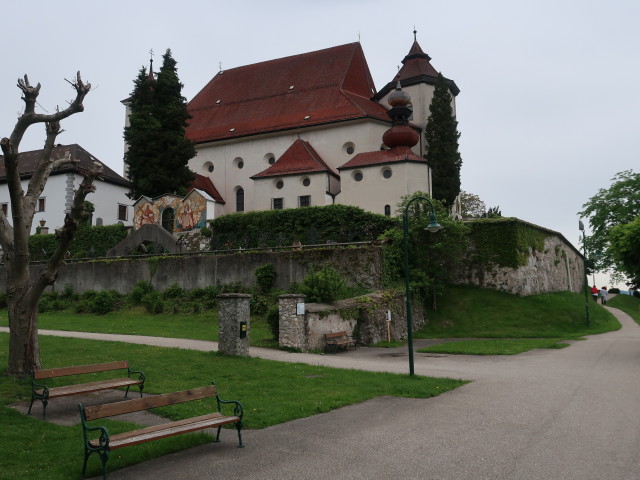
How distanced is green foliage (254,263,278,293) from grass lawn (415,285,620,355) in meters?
7.57

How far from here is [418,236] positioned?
28.8 metres

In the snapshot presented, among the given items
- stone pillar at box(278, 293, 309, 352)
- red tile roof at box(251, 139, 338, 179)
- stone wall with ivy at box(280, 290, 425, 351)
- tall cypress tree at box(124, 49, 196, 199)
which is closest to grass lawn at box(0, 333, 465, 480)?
stone pillar at box(278, 293, 309, 352)

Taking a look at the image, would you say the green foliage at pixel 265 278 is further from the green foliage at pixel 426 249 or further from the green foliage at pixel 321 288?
the green foliage at pixel 321 288

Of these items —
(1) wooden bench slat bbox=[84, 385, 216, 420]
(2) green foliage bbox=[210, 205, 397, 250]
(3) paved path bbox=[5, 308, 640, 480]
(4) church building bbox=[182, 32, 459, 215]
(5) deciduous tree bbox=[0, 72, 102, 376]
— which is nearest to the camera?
(3) paved path bbox=[5, 308, 640, 480]

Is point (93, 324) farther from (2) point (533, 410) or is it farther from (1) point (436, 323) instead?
(2) point (533, 410)

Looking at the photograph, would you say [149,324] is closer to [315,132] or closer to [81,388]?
[81,388]

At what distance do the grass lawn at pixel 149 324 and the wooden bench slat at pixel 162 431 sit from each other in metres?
11.3

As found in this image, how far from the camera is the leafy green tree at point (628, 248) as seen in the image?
57.2 ft

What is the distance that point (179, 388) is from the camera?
417 inches

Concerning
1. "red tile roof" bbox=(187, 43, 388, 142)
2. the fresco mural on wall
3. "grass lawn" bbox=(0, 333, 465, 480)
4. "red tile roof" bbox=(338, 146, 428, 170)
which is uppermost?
"red tile roof" bbox=(187, 43, 388, 142)

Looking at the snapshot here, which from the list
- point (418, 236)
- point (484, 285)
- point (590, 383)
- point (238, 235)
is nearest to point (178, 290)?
point (238, 235)

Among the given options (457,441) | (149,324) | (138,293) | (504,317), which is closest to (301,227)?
(138,293)

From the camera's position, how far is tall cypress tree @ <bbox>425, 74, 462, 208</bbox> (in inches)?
1551

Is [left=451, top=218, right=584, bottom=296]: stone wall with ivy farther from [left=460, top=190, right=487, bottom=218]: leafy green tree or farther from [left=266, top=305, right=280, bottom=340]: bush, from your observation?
[left=460, top=190, right=487, bottom=218]: leafy green tree
